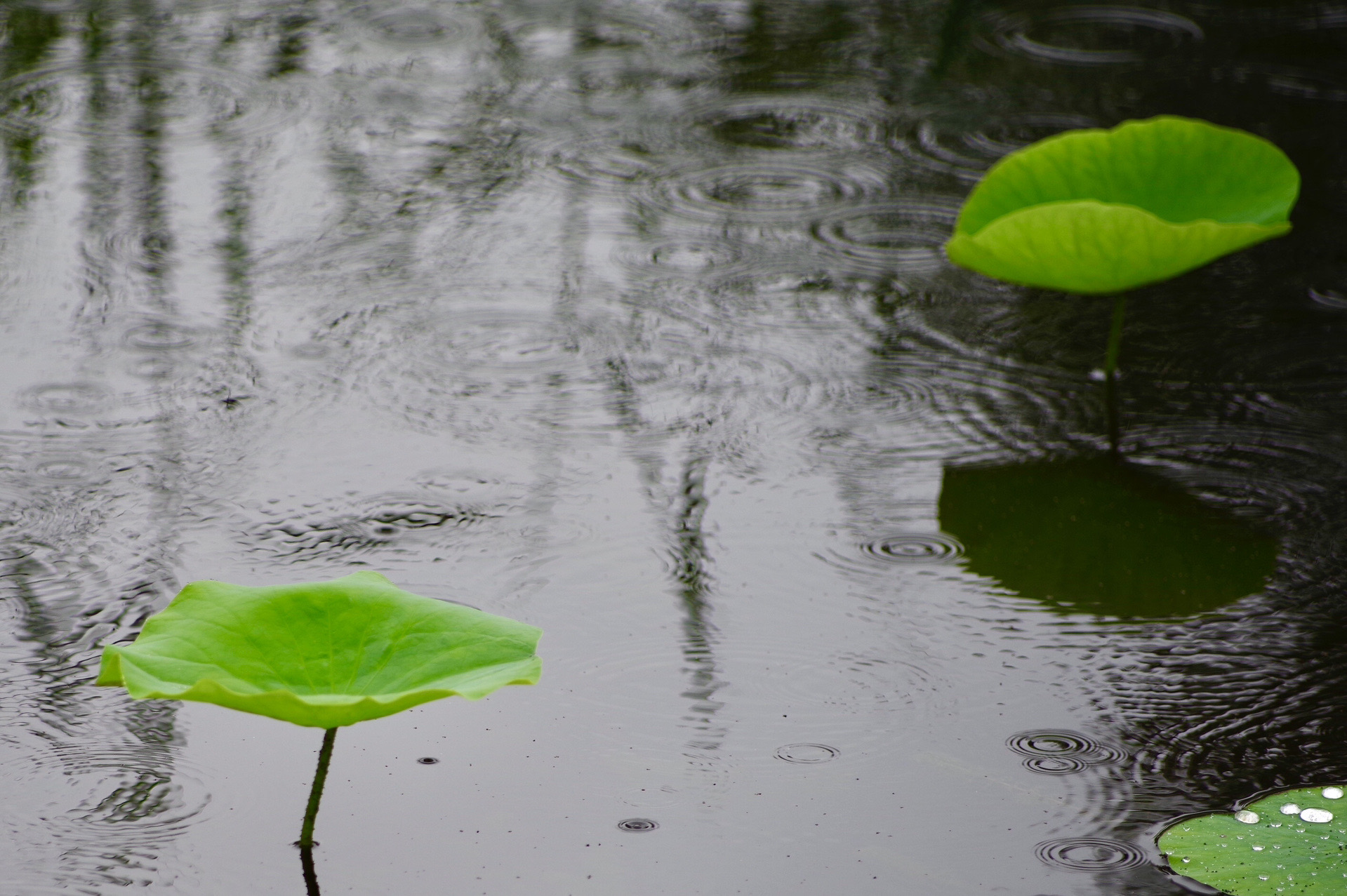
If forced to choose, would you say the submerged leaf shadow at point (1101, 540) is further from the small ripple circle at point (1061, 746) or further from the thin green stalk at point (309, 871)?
the thin green stalk at point (309, 871)

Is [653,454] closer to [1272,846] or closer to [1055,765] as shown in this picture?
[1055,765]

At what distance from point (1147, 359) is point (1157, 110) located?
947 millimetres

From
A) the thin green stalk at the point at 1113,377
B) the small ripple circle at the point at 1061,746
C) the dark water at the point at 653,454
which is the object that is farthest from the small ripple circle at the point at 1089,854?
the thin green stalk at the point at 1113,377

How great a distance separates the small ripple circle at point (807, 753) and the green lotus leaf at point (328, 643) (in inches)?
10.7

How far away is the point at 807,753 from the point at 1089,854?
0.25 metres

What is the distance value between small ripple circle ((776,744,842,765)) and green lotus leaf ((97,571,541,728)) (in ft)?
0.90

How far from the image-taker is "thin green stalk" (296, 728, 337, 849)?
3.55 feet

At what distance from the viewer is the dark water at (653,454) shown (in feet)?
3.92

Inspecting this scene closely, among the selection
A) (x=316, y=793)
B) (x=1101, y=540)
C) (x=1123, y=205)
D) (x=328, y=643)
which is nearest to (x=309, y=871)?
(x=316, y=793)

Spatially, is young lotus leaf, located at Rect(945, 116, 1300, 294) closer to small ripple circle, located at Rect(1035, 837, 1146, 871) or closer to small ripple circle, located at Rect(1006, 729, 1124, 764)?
small ripple circle, located at Rect(1006, 729, 1124, 764)

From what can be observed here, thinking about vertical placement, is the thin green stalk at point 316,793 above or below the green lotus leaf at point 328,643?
below

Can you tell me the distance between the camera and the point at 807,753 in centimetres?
128

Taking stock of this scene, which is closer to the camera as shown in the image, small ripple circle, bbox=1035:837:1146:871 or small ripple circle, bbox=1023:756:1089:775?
small ripple circle, bbox=1035:837:1146:871

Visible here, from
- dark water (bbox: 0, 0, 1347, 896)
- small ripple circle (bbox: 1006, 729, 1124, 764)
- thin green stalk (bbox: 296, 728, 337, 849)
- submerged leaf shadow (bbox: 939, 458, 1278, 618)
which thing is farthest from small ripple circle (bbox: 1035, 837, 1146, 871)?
thin green stalk (bbox: 296, 728, 337, 849)
